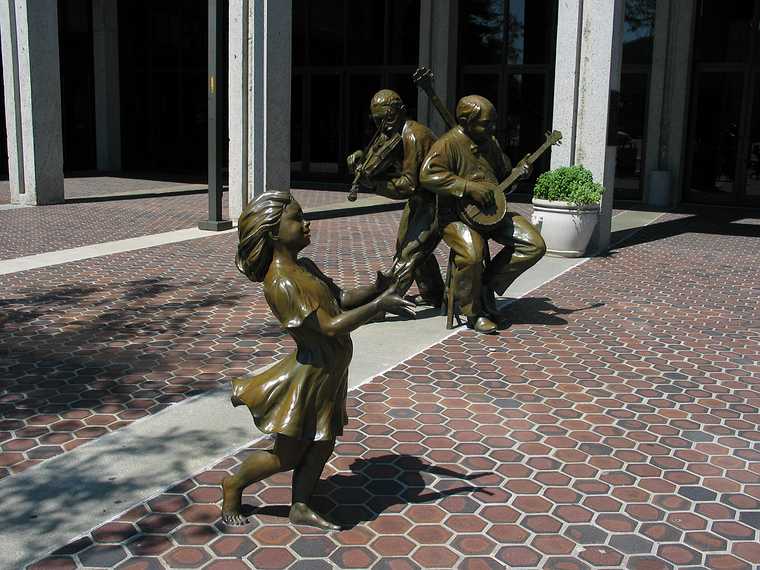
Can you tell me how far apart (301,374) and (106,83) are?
23461mm

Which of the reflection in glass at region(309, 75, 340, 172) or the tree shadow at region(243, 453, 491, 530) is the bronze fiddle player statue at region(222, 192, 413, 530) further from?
the reflection in glass at region(309, 75, 340, 172)

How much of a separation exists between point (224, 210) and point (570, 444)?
1209 centimetres

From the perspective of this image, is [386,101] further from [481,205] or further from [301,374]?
[301,374]

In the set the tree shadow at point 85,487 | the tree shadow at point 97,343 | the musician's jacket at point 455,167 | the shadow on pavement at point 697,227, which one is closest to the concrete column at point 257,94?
the tree shadow at point 97,343

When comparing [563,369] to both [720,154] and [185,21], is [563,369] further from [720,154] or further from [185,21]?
[185,21]

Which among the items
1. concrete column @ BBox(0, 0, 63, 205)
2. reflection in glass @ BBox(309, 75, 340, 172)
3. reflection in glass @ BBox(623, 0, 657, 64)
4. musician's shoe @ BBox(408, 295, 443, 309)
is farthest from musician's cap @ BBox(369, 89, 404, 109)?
reflection in glass @ BBox(309, 75, 340, 172)

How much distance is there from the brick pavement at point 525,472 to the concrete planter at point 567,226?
156 inches

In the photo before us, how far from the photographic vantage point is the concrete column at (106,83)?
966 inches

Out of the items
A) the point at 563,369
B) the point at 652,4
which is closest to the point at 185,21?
the point at 652,4

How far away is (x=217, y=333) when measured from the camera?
7.13m

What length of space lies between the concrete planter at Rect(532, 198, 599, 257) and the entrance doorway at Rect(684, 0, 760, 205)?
8169mm

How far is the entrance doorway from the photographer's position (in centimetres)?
1773

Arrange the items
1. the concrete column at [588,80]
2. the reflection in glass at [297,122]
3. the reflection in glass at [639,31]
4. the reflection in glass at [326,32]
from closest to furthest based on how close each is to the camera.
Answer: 1. the concrete column at [588,80]
2. the reflection in glass at [639,31]
3. the reflection in glass at [326,32]
4. the reflection in glass at [297,122]

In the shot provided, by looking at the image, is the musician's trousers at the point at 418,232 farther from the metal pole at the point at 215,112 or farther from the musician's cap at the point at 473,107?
the metal pole at the point at 215,112
